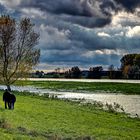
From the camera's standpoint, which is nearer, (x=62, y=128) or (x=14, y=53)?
(x=62, y=128)

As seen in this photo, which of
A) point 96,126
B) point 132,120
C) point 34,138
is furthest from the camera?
point 132,120

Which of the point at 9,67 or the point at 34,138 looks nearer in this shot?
the point at 34,138

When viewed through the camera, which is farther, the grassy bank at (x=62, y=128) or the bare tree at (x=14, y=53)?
the bare tree at (x=14, y=53)

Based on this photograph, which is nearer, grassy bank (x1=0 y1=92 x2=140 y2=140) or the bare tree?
grassy bank (x1=0 y1=92 x2=140 y2=140)

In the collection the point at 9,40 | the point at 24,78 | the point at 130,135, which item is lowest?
the point at 130,135

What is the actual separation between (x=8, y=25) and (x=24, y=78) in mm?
10093

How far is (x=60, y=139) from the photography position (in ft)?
81.4

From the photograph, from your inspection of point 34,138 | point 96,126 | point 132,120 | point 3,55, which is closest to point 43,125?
point 96,126

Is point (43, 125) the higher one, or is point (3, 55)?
point (3, 55)

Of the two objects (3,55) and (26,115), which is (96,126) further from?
(3,55)

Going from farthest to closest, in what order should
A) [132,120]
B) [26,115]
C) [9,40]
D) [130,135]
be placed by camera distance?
1. [9,40]
2. [132,120]
3. [26,115]
4. [130,135]

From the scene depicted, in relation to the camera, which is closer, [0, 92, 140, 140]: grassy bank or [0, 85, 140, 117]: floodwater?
[0, 92, 140, 140]: grassy bank

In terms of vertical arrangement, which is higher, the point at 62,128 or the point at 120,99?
Result: the point at 120,99

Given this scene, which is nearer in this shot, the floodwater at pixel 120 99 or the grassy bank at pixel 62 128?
the grassy bank at pixel 62 128
